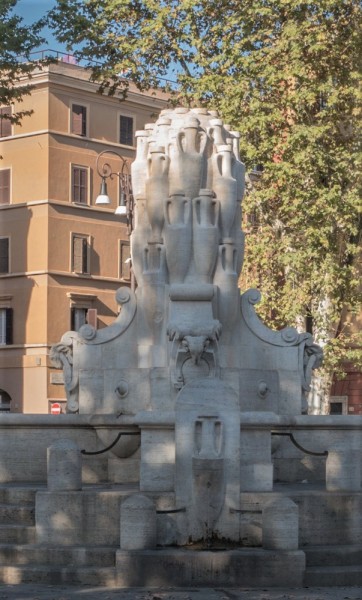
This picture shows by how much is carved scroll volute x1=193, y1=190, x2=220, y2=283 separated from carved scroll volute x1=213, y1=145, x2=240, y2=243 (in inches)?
7.3

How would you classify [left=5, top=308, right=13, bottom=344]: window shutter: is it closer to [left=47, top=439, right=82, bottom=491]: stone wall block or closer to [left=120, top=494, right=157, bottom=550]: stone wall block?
[left=47, top=439, right=82, bottom=491]: stone wall block

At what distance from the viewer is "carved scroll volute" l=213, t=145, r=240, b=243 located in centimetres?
1850

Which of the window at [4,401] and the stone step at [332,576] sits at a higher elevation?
the window at [4,401]

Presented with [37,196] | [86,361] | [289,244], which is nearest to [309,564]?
[86,361]

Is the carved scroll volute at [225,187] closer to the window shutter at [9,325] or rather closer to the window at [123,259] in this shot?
the window shutter at [9,325]

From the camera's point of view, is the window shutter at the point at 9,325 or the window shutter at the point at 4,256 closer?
the window shutter at the point at 9,325

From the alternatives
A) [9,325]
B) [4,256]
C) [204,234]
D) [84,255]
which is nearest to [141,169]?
[204,234]

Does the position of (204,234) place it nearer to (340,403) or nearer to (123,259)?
(340,403)

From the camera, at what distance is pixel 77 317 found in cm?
6025

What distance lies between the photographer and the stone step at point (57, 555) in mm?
15156

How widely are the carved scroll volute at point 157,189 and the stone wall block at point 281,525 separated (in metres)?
4.51

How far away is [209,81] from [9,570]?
70.0ft

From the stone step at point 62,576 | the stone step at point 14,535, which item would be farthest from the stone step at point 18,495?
the stone step at point 62,576

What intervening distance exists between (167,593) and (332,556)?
1980 mm
